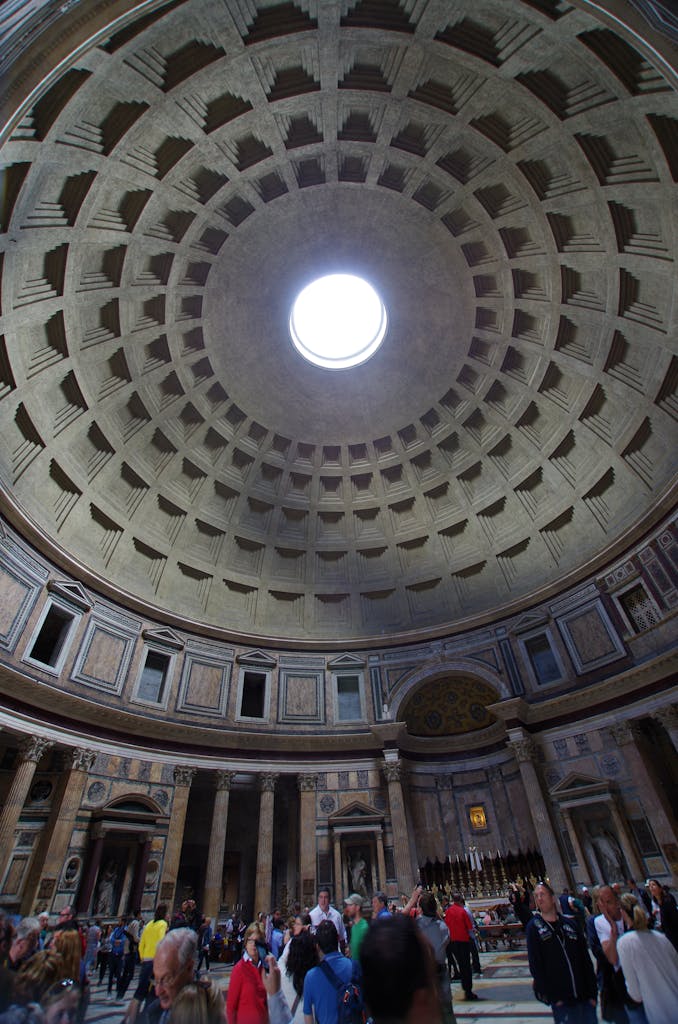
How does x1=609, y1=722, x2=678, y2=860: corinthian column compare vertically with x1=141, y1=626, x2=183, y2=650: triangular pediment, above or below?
below

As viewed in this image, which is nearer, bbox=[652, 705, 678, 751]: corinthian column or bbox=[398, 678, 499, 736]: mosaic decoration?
bbox=[652, 705, 678, 751]: corinthian column

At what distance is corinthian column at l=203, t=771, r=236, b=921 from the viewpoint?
62.9ft

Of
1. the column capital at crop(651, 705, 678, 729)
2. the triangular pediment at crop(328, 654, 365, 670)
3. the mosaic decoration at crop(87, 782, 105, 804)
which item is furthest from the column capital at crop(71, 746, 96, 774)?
the column capital at crop(651, 705, 678, 729)

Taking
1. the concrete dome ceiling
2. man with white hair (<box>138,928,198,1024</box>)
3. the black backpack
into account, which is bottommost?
the black backpack

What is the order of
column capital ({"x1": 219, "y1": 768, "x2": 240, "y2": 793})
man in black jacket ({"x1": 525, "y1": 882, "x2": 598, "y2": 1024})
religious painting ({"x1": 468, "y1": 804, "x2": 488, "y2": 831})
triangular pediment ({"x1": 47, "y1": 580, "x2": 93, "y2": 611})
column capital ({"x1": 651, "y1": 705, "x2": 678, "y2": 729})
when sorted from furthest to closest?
religious painting ({"x1": 468, "y1": 804, "x2": 488, "y2": 831}), column capital ({"x1": 219, "y1": 768, "x2": 240, "y2": 793}), triangular pediment ({"x1": 47, "y1": 580, "x2": 93, "y2": 611}), column capital ({"x1": 651, "y1": 705, "x2": 678, "y2": 729}), man in black jacket ({"x1": 525, "y1": 882, "x2": 598, "y2": 1024})

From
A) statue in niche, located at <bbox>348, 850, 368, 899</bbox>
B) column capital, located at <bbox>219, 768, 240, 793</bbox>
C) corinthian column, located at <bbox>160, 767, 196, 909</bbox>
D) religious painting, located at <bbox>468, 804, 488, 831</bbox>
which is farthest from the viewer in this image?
religious painting, located at <bbox>468, 804, 488, 831</bbox>

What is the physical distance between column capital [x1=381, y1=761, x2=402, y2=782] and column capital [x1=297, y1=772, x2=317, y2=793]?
10.4 feet

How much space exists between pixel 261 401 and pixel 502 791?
22.2 meters

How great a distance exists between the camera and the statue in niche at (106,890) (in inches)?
683

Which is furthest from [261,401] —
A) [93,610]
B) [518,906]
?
[518,906]

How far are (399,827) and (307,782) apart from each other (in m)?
4.33

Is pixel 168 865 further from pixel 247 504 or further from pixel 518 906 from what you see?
pixel 247 504

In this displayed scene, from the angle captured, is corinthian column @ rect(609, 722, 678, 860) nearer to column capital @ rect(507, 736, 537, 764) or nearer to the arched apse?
column capital @ rect(507, 736, 537, 764)

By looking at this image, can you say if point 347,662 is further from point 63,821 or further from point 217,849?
point 63,821
